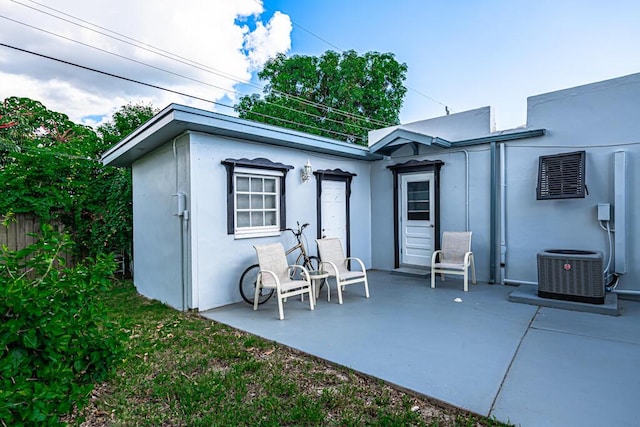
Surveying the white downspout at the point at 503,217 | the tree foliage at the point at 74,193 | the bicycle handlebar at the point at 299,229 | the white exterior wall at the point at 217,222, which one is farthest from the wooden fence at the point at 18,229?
the white downspout at the point at 503,217

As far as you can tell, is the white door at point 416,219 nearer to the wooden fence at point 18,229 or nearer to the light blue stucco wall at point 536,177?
the light blue stucco wall at point 536,177

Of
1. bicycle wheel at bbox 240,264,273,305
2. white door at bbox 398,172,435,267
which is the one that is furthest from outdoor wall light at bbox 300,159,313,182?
white door at bbox 398,172,435,267

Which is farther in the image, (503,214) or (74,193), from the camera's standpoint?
(74,193)

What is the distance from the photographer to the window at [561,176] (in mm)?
5156

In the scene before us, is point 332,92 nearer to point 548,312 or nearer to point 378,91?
point 378,91

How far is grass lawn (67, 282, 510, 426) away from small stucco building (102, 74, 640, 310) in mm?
1740

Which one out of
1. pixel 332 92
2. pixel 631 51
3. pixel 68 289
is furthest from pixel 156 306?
pixel 332 92

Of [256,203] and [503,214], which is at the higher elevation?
[256,203]

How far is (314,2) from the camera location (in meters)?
9.07

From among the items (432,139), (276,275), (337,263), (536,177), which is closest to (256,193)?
(276,275)

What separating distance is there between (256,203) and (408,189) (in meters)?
3.41

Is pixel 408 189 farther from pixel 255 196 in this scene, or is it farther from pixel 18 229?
pixel 18 229

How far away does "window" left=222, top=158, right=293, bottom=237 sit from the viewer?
5.13 m

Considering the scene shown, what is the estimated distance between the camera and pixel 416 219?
7.16 metres
